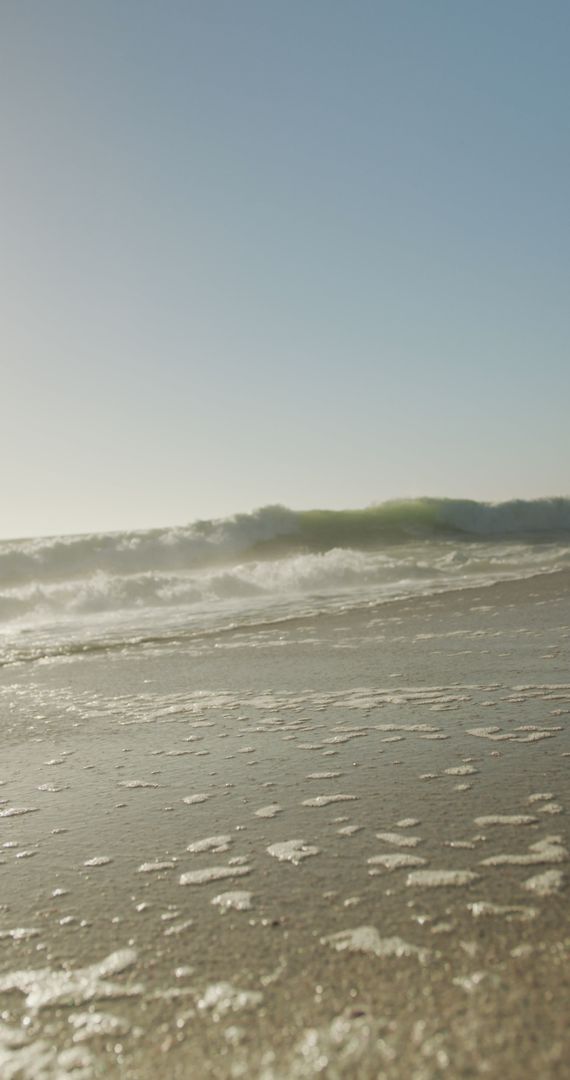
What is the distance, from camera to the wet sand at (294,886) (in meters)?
1.54

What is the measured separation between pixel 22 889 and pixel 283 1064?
1189 millimetres

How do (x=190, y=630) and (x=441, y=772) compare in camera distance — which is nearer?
(x=441, y=772)

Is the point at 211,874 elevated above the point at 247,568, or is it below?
below

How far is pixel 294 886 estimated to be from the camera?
2.26 meters

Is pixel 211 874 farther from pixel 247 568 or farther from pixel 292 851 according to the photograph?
pixel 247 568

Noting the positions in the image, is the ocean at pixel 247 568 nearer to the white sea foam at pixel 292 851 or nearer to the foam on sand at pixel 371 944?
the white sea foam at pixel 292 851

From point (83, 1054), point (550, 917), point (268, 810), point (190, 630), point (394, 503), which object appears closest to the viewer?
point (83, 1054)

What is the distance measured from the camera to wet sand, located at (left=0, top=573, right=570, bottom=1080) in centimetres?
154

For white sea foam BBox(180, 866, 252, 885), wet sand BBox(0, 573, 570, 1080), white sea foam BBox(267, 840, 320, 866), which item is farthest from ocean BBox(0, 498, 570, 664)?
white sea foam BBox(180, 866, 252, 885)

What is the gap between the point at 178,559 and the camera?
24297mm

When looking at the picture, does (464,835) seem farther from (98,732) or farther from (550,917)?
(98,732)

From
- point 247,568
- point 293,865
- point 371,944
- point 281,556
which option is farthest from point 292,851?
point 281,556

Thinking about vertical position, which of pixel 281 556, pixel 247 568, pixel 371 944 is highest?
pixel 281 556

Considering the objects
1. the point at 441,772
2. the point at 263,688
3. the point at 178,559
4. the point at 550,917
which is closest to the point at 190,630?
the point at 263,688
